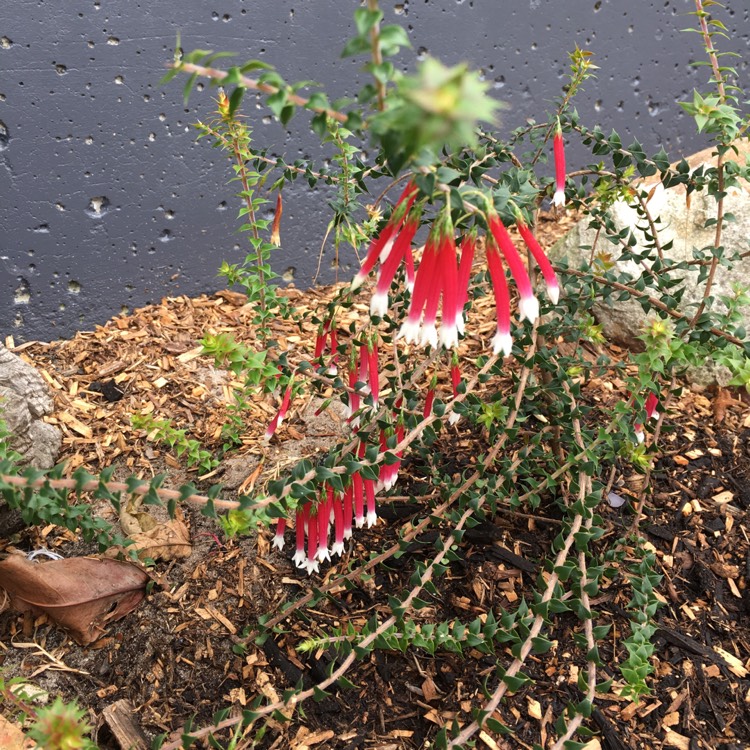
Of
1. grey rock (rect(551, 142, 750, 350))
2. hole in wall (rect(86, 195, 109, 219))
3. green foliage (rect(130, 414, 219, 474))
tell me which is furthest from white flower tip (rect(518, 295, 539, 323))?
hole in wall (rect(86, 195, 109, 219))

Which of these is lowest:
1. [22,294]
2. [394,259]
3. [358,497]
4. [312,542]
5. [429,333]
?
[312,542]

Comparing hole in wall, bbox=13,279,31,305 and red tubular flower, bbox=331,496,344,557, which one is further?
hole in wall, bbox=13,279,31,305

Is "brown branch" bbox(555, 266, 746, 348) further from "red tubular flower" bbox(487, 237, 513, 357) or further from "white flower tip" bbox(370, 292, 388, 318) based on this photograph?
"white flower tip" bbox(370, 292, 388, 318)

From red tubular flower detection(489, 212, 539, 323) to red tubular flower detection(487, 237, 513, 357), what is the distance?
1cm

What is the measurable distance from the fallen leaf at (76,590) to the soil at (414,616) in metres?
0.04

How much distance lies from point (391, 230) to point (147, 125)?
179 centimetres

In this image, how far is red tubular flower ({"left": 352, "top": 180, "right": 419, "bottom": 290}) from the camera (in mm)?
917

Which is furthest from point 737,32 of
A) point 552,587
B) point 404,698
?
point 404,698

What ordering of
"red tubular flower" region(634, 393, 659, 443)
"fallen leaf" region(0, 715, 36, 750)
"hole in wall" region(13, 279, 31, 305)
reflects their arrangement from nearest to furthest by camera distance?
1. "fallen leaf" region(0, 715, 36, 750)
2. "red tubular flower" region(634, 393, 659, 443)
3. "hole in wall" region(13, 279, 31, 305)

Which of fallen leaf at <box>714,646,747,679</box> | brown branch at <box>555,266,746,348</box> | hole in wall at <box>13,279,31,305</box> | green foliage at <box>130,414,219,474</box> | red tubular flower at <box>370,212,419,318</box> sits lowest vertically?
fallen leaf at <box>714,646,747,679</box>

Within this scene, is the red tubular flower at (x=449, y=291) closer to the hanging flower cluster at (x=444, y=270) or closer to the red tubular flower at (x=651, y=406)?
the hanging flower cluster at (x=444, y=270)

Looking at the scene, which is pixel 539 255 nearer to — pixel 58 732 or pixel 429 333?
pixel 429 333

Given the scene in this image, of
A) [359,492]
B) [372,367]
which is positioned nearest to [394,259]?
[372,367]

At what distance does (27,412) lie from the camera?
1949mm
